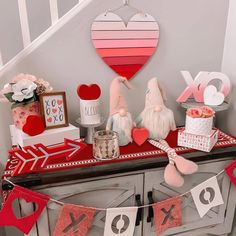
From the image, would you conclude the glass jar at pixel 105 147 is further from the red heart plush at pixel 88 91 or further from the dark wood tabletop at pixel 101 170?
the red heart plush at pixel 88 91

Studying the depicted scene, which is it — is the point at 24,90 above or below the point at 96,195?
above

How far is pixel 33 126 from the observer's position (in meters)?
0.98

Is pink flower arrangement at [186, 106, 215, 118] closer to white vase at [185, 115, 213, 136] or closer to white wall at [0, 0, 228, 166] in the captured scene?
white vase at [185, 115, 213, 136]

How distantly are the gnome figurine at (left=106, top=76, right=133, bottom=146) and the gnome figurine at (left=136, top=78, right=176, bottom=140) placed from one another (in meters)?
0.09

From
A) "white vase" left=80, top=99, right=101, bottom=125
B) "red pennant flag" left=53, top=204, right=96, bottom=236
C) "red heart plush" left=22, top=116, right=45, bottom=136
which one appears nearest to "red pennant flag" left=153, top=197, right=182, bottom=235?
"red pennant flag" left=53, top=204, right=96, bottom=236

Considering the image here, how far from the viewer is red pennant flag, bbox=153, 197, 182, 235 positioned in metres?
1.02

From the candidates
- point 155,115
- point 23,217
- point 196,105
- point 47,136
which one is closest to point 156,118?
point 155,115

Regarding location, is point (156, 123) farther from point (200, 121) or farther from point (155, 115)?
point (200, 121)

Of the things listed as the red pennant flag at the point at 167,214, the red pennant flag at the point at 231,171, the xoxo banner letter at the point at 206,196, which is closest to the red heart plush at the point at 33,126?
the red pennant flag at the point at 167,214

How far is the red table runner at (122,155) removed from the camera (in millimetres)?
953

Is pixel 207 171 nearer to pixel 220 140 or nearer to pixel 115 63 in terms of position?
pixel 220 140

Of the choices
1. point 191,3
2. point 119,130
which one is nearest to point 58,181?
point 119,130

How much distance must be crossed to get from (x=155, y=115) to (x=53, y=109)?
44 centimetres

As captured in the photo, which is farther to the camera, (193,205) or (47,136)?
(193,205)
